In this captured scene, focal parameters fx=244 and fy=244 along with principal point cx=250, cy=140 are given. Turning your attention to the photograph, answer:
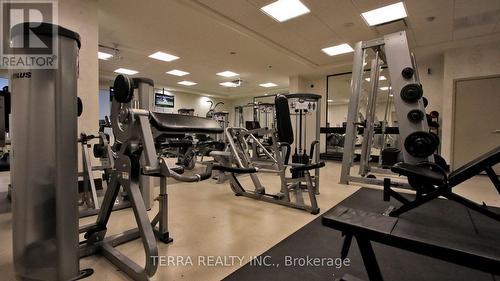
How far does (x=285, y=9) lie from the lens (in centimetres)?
397

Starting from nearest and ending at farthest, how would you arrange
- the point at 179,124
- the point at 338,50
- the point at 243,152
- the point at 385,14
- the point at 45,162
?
1. the point at 45,162
2. the point at 179,124
3. the point at 243,152
4. the point at 385,14
5. the point at 338,50

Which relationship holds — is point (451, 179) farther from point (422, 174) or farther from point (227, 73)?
point (227, 73)

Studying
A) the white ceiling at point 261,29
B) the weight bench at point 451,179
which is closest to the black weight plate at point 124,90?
the weight bench at point 451,179

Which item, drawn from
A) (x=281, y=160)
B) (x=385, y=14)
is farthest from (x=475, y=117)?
(x=281, y=160)

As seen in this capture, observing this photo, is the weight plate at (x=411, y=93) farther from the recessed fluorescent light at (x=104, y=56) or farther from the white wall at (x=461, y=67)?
the recessed fluorescent light at (x=104, y=56)

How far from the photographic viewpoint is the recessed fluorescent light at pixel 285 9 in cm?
379

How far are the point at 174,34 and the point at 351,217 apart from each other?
495 cm

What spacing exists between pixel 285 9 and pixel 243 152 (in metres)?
2.54

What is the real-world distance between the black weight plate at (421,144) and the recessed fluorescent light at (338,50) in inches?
127

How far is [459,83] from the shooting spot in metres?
5.30

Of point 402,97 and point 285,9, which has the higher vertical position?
point 285,9

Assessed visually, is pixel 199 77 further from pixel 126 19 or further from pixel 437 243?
pixel 437 243

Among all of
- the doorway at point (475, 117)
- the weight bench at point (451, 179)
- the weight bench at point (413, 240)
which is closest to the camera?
the weight bench at point (413, 240)

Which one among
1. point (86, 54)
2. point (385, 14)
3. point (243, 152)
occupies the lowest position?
point (243, 152)
